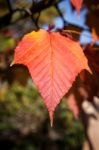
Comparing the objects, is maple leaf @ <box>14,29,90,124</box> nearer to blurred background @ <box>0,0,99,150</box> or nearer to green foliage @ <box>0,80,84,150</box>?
blurred background @ <box>0,0,99,150</box>

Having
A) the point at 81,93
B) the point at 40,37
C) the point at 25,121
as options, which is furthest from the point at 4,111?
the point at 40,37

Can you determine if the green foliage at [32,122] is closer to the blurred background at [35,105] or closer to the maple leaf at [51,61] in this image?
the blurred background at [35,105]

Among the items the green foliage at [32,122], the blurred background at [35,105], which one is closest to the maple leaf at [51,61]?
the blurred background at [35,105]

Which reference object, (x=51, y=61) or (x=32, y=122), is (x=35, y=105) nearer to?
(x=32, y=122)

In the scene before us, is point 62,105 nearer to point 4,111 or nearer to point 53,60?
point 4,111

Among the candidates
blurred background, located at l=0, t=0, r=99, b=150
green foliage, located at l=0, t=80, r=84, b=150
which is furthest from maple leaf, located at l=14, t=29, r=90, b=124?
green foliage, located at l=0, t=80, r=84, b=150

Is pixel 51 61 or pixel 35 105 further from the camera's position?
pixel 35 105

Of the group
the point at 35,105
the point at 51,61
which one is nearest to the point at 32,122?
the point at 35,105

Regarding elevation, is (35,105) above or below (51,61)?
below
